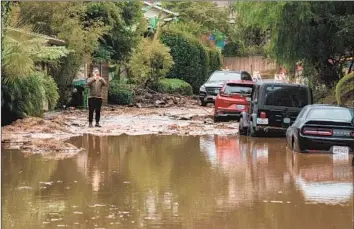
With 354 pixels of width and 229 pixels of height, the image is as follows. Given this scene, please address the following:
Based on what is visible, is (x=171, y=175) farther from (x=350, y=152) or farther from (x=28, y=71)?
(x=28, y=71)

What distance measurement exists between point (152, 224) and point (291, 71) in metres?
22.2

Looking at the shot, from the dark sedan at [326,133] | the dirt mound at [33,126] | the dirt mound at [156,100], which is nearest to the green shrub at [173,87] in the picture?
the dirt mound at [156,100]

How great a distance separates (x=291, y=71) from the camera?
2973 cm

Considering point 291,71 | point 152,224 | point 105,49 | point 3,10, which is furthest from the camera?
point 105,49

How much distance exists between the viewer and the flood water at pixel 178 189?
340 inches

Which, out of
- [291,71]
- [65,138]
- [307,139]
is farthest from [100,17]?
[307,139]

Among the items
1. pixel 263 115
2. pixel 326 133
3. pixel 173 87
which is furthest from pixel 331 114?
pixel 173 87

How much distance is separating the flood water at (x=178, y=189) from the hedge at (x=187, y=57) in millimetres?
28091

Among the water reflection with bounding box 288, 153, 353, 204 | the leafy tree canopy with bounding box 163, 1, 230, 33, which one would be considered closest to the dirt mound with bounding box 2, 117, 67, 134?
the water reflection with bounding box 288, 153, 353, 204

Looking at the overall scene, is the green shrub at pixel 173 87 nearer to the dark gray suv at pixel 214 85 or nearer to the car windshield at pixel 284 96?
the dark gray suv at pixel 214 85

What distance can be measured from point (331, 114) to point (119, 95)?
21168 mm

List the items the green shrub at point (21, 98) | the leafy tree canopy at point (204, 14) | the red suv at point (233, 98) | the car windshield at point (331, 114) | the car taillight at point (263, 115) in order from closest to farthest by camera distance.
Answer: the car windshield at point (331, 114) < the car taillight at point (263, 115) < the green shrub at point (21, 98) < the red suv at point (233, 98) < the leafy tree canopy at point (204, 14)

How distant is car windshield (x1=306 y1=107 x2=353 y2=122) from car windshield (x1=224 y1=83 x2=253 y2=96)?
9.08m

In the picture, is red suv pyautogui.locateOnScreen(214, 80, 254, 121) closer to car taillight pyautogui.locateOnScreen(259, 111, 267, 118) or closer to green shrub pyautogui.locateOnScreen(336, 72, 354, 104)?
green shrub pyautogui.locateOnScreen(336, 72, 354, 104)
